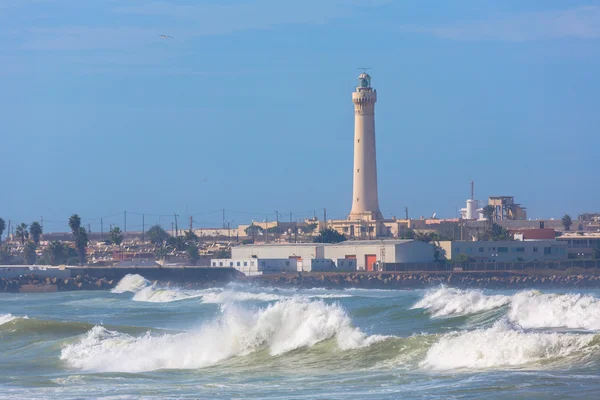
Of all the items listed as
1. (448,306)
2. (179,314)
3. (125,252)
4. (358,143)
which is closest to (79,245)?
(125,252)

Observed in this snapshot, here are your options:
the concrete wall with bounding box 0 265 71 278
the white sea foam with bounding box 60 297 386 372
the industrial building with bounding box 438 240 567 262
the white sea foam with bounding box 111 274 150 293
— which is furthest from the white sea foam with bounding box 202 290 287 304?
the industrial building with bounding box 438 240 567 262

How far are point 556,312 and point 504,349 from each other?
9228mm

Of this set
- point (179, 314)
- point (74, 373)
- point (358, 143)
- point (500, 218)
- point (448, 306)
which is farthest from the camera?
point (500, 218)

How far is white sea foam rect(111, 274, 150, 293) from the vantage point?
70250mm

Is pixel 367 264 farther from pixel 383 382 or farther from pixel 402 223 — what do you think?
pixel 383 382

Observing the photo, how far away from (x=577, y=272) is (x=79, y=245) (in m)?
41.3

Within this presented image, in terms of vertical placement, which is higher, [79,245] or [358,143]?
[358,143]

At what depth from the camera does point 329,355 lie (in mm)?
22844

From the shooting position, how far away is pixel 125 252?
10044 centimetres

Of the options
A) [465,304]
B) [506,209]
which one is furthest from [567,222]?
[465,304]

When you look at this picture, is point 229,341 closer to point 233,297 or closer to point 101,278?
point 233,297

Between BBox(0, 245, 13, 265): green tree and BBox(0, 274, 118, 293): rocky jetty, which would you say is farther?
BBox(0, 245, 13, 265): green tree

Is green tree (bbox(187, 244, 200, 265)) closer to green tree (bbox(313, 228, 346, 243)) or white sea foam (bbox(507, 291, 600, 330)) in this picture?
green tree (bbox(313, 228, 346, 243))

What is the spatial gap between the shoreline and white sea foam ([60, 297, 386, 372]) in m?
45.9
